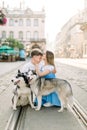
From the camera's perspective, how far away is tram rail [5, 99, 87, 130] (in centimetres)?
548

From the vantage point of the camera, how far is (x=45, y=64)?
7195 mm

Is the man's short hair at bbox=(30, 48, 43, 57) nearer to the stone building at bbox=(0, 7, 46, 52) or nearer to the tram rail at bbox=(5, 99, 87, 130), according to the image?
the tram rail at bbox=(5, 99, 87, 130)

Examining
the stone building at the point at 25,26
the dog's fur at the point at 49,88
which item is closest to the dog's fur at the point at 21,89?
the dog's fur at the point at 49,88

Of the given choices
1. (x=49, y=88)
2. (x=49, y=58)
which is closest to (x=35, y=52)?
(x=49, y=58)

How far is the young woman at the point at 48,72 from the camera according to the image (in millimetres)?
7055

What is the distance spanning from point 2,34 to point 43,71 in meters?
111

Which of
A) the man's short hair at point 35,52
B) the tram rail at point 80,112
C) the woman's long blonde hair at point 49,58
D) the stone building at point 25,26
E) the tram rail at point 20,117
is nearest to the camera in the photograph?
the tram rail at point 20,117

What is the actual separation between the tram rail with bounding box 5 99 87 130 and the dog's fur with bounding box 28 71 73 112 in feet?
0.96

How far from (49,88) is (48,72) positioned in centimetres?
35

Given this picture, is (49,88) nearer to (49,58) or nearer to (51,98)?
(51,98)

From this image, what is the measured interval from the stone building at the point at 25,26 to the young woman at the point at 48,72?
106231mm

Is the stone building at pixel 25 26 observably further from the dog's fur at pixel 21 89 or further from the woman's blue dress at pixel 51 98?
the dog's fur at pixel 21 89

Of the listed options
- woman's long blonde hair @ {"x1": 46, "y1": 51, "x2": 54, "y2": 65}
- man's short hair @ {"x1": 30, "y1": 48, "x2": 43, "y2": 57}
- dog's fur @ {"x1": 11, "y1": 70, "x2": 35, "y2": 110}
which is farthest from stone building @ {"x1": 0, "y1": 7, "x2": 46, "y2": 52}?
dog's fur @ {"x1": 11, "y1": 70, "x2": 35, "y2": 110}

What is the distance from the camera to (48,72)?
7074 mm
